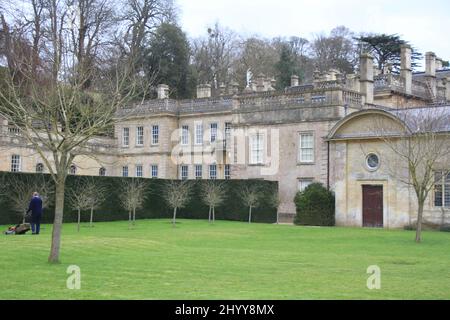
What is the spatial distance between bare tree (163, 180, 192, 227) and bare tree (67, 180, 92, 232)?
429 centimetres

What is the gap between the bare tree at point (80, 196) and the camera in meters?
32.2

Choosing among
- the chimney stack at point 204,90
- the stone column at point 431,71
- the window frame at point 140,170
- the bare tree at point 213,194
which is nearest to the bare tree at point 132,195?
the bare tree at point 213,194

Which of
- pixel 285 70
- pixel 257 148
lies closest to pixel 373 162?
pixel 257 148

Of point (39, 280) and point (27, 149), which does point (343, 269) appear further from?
point (27, 149)

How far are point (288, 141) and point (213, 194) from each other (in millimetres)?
6249

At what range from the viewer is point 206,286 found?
12.3 metres

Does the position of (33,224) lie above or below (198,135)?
below

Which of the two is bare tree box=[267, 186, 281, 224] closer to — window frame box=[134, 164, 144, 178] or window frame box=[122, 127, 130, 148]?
window frame box=[134, 164, 144, 178]

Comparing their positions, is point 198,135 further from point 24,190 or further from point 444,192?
point 444,192

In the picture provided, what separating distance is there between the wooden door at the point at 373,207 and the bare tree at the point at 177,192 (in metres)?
9.07

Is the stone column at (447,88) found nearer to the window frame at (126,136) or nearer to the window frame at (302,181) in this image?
the window frame at (302,181)

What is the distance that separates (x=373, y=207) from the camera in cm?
3428

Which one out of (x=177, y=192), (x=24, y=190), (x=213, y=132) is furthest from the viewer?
(x=213, y=132)
